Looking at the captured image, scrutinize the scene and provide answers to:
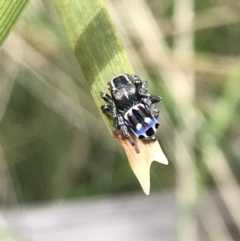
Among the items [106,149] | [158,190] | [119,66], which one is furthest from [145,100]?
[106,149]

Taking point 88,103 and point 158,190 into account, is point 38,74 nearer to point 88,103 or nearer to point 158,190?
point 88,103

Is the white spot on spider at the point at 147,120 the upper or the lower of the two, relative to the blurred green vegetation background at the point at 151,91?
lower

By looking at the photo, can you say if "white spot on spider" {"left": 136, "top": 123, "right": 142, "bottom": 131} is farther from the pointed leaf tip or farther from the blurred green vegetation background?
the blurred green vegetation background

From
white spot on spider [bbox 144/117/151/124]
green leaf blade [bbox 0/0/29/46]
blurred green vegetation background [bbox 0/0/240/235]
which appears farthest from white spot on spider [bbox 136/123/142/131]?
blurred green vegetation background [bbox 0/0/240/235]

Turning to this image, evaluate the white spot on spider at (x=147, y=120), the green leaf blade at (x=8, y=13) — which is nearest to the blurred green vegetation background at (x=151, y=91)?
the white spot on spider at (x=147, y=120)

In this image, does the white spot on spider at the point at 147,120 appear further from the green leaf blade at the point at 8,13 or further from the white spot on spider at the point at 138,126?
the green leaf blade at the point at 8,13

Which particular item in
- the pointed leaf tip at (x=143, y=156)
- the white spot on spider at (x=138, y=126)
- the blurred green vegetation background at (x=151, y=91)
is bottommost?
the pointed leaf tip at (x=143, y=156)

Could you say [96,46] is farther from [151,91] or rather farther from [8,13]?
[151,91]

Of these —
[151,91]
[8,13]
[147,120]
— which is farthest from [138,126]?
[151,91]
